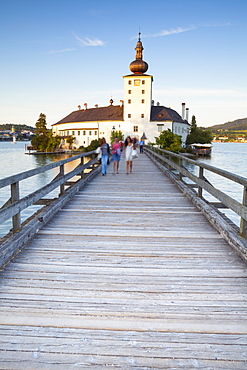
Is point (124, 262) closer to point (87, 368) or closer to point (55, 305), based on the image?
point (55, 305)

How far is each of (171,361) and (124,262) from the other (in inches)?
69.2

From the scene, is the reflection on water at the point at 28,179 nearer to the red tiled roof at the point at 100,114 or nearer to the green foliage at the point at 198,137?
the red tiled roof at the point at 100,114

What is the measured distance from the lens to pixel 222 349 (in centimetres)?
238

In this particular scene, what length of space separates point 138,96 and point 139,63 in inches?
289

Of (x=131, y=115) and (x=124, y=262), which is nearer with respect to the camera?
(x=124, y=262)

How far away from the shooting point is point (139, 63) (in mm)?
72125

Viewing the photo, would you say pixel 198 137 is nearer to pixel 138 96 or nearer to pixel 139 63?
pixel 138 96

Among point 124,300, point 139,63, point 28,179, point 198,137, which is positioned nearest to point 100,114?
point 139,63

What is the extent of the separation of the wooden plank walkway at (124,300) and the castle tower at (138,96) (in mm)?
71040

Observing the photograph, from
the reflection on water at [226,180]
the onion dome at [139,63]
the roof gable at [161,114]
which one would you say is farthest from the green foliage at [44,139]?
the reflection on water at [226,180]

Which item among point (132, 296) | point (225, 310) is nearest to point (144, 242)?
point (132, 296)

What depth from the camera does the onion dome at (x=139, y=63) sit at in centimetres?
7212

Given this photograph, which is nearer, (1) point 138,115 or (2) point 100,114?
(1) point 138,115

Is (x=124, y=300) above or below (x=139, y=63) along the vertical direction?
below
